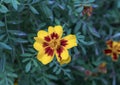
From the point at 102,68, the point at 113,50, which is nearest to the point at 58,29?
the point at 113,50

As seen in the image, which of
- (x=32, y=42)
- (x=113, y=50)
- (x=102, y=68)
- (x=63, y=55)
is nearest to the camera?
(x=63, y=55)

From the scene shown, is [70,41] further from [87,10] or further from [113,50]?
[113,50]

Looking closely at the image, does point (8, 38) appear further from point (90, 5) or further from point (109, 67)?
point (109, 67)

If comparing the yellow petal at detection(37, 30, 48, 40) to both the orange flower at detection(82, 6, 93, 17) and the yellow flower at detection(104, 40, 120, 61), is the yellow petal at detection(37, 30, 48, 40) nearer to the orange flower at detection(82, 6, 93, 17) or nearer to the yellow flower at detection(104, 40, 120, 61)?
the orange flower at detection(82, 6, 93, 17)

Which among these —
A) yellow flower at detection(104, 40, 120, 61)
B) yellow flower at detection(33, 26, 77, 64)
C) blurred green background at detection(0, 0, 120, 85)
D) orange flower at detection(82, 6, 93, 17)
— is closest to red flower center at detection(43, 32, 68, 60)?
yellow flower at detection(33, 26, 77, 64)

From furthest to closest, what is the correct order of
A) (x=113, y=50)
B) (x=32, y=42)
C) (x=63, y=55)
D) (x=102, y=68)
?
(x=102, y=68) < (x=113, y=50) < (x=32, y=42) < (x=63, y=55)

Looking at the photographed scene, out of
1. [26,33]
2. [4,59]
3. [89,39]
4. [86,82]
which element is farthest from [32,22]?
→ [86,82]

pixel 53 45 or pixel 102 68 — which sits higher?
pixel 53 45
